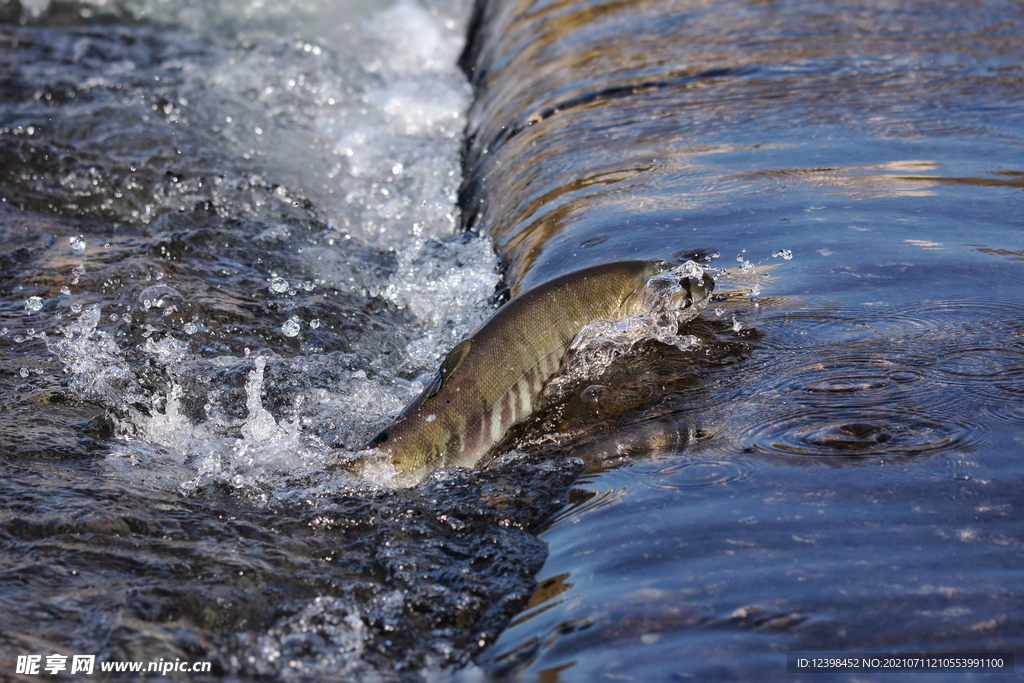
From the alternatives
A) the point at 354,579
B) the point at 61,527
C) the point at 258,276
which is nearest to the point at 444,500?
the point at 354,579

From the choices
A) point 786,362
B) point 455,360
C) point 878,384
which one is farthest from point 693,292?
point 455,360

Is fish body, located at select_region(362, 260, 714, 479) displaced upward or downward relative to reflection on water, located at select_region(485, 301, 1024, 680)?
upward

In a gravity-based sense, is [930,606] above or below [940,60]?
below

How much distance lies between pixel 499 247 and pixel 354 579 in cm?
255

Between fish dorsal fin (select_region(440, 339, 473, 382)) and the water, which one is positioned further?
fish dorsal fin (select_region(440, 339, 473, 382))

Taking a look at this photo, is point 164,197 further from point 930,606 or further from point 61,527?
point 930,606

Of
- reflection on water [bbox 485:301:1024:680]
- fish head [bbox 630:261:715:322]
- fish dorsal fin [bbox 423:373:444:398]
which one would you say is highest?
fish head [bbox 630:261:715:322]

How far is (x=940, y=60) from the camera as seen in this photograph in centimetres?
647

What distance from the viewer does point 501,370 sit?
133 inches

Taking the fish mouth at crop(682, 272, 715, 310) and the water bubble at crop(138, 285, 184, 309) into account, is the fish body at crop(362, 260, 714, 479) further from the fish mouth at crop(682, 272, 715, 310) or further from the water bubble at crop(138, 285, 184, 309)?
the water bubble at crop(138, 285, 184, 309)

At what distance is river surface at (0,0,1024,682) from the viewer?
259cm

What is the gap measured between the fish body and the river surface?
10cm

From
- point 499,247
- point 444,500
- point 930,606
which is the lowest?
point 930,606

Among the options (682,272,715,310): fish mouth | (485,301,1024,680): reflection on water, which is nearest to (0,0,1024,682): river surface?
(485,301,1024,680): reflection on water
